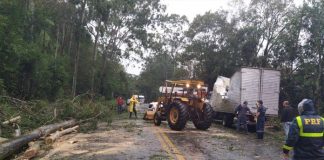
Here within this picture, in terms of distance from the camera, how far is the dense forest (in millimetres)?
29531

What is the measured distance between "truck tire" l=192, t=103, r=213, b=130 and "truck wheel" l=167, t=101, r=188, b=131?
1.22m

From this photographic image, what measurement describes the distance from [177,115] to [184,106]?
0.52 metres

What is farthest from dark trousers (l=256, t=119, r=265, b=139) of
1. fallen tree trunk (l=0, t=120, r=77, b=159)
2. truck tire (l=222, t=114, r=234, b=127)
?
fallen tree trunk (l=0, t=120, r=77, b=159)

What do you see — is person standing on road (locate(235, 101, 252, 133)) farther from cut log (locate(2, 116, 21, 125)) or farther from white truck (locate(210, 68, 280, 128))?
cut log (locate(2, 116, 21, 125))

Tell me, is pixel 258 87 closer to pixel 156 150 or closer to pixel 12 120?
pixel 156 150

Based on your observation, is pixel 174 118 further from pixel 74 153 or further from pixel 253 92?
pixel 74 153

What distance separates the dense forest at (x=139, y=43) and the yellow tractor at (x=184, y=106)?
22.5ft

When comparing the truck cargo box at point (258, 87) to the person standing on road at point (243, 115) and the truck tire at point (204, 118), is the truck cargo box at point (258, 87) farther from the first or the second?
the truck tire at point (204, 118)

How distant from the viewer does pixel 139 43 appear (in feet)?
153

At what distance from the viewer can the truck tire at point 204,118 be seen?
18.3 m

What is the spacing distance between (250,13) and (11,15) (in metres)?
21.4

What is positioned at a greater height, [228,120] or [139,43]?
[139,43]

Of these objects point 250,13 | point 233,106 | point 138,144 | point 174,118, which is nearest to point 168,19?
point 250,13

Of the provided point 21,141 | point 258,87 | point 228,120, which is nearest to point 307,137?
point 21,141
